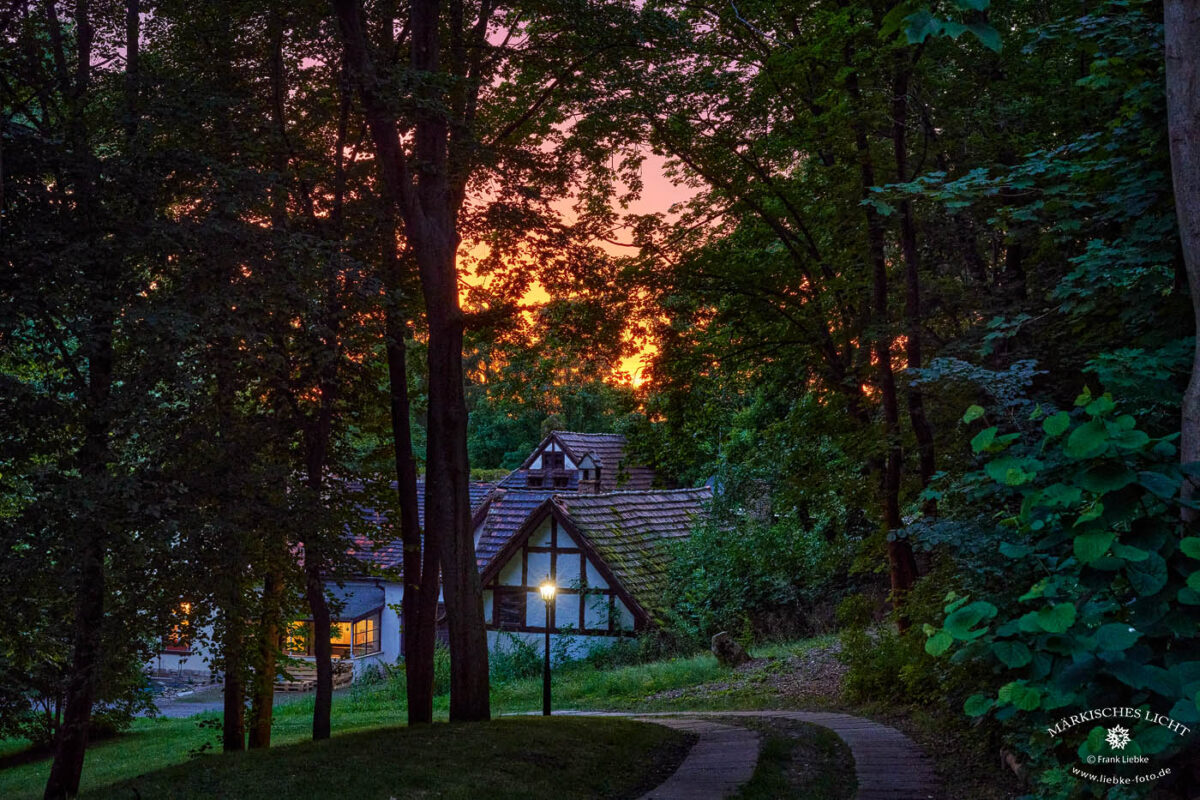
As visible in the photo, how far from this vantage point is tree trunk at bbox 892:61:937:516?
10.9 metres

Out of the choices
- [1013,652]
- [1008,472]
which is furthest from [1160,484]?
[1013,652]

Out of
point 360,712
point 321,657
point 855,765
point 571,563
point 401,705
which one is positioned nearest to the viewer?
point 855,765

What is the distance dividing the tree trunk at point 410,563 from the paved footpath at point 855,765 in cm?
362

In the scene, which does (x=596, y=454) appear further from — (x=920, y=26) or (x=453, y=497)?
(x=920, y=26)

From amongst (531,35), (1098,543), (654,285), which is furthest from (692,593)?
(1098,543)

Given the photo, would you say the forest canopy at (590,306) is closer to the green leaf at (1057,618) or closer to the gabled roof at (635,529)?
the green leaf at (1057,618)

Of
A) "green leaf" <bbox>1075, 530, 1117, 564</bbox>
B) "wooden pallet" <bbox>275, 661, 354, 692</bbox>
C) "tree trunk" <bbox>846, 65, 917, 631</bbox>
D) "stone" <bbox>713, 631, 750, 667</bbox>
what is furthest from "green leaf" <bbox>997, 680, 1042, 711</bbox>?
"wooden pallet" <bbox>275, 661, 354, 692</bbox>

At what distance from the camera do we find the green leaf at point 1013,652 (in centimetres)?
279

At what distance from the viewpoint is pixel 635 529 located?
1136 inches

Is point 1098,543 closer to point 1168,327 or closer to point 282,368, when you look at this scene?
point 1168,327

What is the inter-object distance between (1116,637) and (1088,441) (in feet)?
2.00

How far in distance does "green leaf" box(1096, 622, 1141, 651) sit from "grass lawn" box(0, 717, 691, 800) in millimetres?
5326

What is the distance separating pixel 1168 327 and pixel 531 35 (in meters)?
10.1

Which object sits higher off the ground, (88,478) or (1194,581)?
(88,478)
